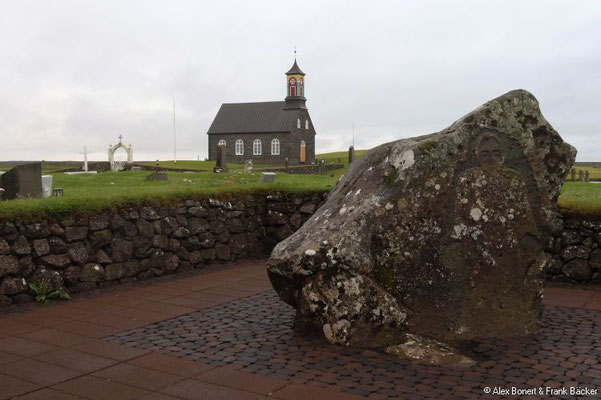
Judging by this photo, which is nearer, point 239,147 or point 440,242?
point 440,242

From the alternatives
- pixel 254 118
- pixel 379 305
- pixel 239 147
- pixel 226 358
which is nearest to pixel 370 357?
pixel 379 305

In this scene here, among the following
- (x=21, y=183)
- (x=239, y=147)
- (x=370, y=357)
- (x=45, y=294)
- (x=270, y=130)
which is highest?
(x=270, y=130)

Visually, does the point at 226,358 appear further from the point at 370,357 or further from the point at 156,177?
the point at 156,177

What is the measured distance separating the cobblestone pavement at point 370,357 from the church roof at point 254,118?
210 ft

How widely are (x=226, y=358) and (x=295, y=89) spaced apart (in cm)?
6915

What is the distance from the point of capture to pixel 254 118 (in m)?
73.6

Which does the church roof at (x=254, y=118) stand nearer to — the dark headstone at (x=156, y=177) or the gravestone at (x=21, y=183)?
the dark headstone at (x=156, y=177)

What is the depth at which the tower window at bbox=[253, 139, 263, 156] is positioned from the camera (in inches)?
2835

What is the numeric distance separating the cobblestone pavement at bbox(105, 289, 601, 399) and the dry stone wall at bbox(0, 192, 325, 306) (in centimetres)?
223

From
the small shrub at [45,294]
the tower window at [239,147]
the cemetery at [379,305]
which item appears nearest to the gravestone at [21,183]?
the cemetery at [379,305]

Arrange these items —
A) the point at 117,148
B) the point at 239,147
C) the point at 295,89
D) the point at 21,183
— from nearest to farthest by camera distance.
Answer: the point at 21,183 < the point at 117,148 < the point at 239,147 < the point at 295,89

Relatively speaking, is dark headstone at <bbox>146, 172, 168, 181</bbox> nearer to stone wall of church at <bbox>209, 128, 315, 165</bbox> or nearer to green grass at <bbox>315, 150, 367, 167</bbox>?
stone wall of church at <bbox>209, 128, 315, 165</bbox>

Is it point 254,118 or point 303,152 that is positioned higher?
point 254,118

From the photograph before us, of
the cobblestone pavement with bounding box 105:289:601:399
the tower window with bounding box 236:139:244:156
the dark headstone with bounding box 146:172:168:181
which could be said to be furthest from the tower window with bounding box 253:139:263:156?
the cobblestone pavement with bounding box 105:289:601:399
